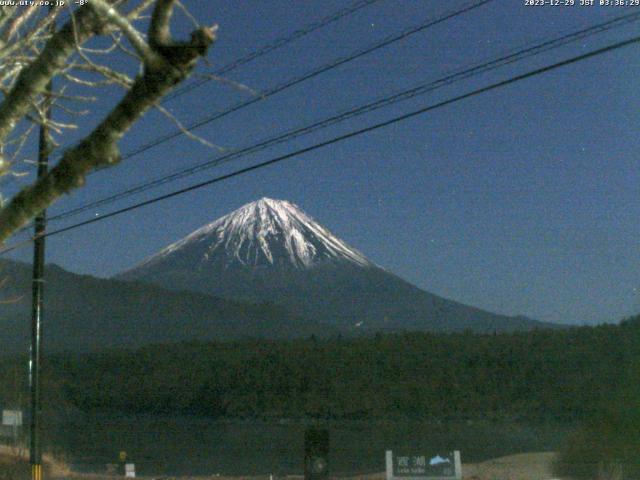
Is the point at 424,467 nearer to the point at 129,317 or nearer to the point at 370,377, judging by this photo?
the point at 370,377

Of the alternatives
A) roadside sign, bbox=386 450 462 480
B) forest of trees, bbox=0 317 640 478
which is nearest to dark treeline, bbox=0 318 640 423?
forest of trees, bbox=0 317 640 478

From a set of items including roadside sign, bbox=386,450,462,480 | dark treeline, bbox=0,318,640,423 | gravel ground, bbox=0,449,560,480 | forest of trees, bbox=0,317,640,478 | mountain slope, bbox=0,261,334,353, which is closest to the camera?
roadside sign, bbox=386,450,462,480

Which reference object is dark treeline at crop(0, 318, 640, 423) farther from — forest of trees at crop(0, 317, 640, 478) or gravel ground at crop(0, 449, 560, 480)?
gravel ground at crop(0, 449, 560, 480)

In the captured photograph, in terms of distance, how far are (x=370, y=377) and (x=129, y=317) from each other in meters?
64.7

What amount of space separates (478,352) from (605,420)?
1154 inches

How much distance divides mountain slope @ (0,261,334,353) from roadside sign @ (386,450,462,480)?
85.1 metres

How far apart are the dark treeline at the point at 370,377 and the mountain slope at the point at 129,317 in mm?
31271

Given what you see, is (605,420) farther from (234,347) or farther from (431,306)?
(431,306)

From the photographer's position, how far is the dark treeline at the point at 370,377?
5509cm

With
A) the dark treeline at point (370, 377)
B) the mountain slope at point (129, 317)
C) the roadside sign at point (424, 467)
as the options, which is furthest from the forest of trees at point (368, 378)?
the mountain slope at point (129, 317)

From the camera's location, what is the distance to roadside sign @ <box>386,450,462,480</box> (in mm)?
21062

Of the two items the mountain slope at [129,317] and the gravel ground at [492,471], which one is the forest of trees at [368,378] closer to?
the gravel ground at [492,471]

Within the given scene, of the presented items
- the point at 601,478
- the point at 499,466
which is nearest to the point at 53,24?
the point at 601,478

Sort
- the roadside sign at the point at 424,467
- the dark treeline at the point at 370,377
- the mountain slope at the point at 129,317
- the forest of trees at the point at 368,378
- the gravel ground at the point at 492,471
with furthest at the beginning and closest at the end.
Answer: the mountain slope at the point at 129,317, the dark treeline at the point at 370,377, the forest of trees at the point at 368,378, the gravel ground at the point at 492,471, the roadside sign at the point at 424,467
